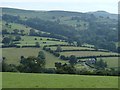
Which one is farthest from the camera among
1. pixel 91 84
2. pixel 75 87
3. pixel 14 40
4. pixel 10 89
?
pixel 14 40

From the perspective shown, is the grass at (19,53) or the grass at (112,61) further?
the grass at (19,53)

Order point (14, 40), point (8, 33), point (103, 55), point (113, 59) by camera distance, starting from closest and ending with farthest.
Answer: point (113, 59) → point (103, 55) → point (14, 40) → point (8, 33)

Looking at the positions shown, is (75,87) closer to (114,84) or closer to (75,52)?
(114,84)

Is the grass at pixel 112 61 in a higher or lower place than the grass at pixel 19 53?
lower

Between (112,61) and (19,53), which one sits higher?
(19,53)

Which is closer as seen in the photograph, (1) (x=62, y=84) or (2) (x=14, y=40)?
(1) (x=62, y=84)

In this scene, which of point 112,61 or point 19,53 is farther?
point 19,53

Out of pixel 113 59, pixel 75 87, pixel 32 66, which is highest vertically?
pixel 75 87

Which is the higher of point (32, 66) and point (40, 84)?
point (40, 84)

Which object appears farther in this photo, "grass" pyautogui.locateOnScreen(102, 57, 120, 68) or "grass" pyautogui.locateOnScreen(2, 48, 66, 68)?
"grass" pyautogui.locateOnScreen(2, 48, 66, 68)

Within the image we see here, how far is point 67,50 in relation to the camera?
4643 inches

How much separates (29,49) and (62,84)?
99.3 meters

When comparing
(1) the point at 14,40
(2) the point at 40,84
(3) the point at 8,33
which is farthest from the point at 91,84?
(3) the point at 8,33

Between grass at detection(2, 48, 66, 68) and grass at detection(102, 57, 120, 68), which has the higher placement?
grass at detection(2, 48, 66, 68)
